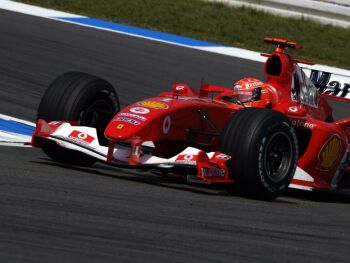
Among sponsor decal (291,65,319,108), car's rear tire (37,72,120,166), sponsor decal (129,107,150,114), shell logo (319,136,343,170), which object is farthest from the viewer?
sponsor decal (291,65,319,108)

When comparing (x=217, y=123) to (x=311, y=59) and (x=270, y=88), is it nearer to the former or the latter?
(x=270, y=88)

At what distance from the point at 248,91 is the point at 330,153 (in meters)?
0.88

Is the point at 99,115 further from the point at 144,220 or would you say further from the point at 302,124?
the point at 144,220

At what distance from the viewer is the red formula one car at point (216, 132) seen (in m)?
7.56

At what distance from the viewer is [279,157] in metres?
7.91

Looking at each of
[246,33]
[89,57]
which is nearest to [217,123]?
[89,57]

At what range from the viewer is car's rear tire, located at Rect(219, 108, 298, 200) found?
750cm

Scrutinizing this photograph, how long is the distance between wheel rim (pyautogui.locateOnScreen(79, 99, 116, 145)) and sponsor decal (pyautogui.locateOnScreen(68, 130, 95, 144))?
1.48 ft

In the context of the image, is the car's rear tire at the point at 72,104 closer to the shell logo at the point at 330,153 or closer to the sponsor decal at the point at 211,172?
the sponsor decal at the point at 211,172

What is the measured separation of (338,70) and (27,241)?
38.4ft

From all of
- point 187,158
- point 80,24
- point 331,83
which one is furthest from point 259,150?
point 80,24

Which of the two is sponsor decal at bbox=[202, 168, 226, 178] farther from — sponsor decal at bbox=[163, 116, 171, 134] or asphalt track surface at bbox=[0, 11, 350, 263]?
sponsor decal at bbox=[163, 116, 171, 134]

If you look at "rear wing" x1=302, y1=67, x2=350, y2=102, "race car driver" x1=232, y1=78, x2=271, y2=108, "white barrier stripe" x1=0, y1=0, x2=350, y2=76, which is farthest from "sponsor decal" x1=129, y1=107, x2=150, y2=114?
"white barrier stripe" x1=0, y1=0, x2=350, y2=76

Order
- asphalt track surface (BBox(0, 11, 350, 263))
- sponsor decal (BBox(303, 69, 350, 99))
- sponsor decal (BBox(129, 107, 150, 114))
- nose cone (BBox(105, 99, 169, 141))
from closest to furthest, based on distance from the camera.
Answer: asphalt track surface (BBox(0, 11, 350, 263)) → nose cone (BBox(105, 99, 169, 141)) → sponsor decal (BBox(129, 107, 150, 114)) → sponsor decal (BBox(303, 69, 350, 99))
